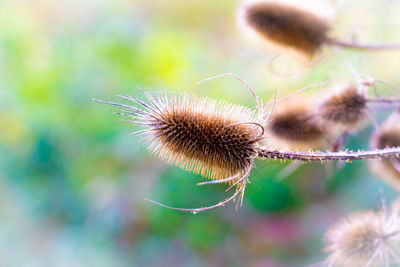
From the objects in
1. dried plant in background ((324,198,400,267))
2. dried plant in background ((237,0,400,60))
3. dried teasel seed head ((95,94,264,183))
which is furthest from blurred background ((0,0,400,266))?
dried teasel seed head ((95,94,264,183))

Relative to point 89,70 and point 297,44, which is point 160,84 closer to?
point 89,70

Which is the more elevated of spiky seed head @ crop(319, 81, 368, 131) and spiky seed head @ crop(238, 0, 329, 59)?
spiky seed head @ crop(238, 0, 329, 59)

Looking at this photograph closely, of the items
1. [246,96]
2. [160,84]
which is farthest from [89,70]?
[246,96]

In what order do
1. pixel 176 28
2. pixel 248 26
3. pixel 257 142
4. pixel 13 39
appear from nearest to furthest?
pixel 257 142 < pixel 248 26 < pixel 13 39 < pixel 176 28

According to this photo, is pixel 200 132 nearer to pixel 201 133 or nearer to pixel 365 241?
pixel 201 133

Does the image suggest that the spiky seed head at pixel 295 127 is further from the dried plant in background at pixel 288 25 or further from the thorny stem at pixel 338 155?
the thorny stem at pixel 338 155

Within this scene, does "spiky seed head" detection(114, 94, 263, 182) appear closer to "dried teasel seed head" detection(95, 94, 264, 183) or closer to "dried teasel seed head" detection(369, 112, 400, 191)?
"dried teasel seed head" detection(95, 94, 264, 183)

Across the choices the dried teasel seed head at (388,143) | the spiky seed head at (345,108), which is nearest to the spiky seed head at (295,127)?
the spiky seed head at (345,108)
